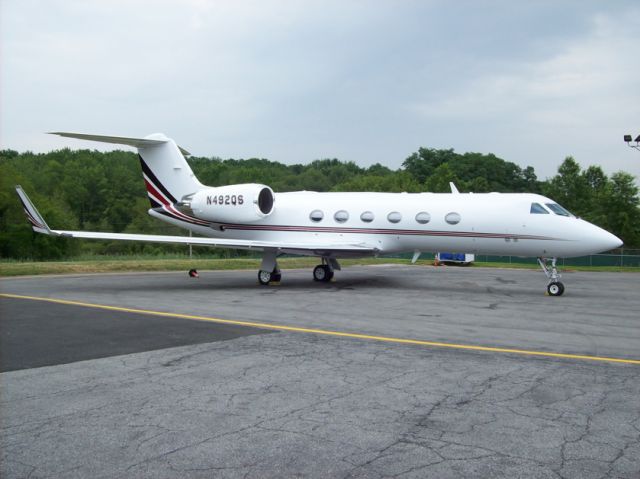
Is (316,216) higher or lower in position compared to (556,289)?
higher

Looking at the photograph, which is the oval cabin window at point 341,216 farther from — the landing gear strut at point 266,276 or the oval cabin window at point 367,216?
the landing gear strut at point 266,276

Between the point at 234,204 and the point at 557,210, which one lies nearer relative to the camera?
the point at 557,210

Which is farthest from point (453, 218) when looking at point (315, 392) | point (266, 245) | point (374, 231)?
point (315, 392)

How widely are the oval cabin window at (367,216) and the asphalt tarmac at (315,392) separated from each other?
5.95 metres

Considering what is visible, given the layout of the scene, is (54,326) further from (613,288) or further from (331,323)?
(613,288)

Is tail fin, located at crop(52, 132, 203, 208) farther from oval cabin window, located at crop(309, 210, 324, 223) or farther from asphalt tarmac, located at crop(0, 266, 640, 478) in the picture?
asphalt tarmac, located at crop(0, 266, 640, 478)

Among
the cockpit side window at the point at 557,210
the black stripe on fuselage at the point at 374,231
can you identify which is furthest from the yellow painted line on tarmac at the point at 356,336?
the cockpit side window at the point at 557,210

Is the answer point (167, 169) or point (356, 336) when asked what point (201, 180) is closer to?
point (167, 169)

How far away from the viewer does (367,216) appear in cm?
1795

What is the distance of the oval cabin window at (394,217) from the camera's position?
17.5 m

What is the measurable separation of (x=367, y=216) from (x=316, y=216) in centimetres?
175

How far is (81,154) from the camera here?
86438 mm

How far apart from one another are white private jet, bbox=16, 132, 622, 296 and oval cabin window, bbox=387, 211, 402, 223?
30 mm

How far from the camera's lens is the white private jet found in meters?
15.9
